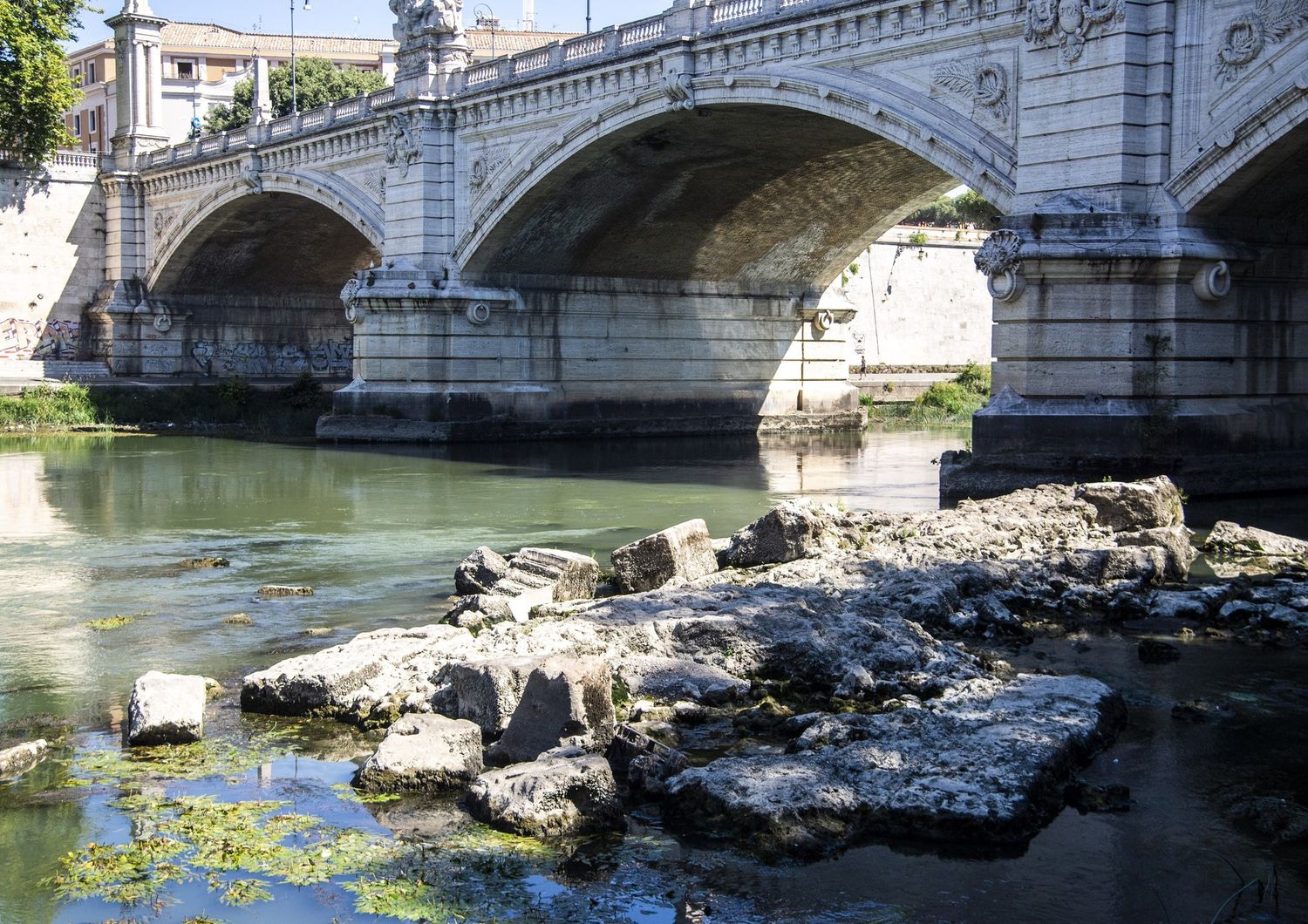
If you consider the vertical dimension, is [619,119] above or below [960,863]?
above

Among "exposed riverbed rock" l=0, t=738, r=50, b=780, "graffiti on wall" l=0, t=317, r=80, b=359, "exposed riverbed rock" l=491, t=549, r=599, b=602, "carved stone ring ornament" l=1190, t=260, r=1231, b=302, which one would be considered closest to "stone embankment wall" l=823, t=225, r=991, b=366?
"graffiti on wall" l=0, t=317, r=80, b=359

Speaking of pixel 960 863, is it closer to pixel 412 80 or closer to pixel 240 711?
pixel 240 711

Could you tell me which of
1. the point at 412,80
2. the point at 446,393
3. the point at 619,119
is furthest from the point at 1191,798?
the point at 412,80

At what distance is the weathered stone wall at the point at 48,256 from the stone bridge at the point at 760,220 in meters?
0.94

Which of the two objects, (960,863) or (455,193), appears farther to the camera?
(455,193)

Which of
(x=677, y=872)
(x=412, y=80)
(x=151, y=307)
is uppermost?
(x=412, y=80)

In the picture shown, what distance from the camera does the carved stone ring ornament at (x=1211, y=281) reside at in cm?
1688

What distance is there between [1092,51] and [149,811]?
14.2 metres

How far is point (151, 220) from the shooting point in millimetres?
42250

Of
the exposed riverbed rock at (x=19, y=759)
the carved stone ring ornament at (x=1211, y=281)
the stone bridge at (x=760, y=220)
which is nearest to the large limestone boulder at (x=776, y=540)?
the stone bridge at (x=760, y=220)

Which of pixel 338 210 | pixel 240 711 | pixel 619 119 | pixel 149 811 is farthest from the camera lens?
pixel 338 210

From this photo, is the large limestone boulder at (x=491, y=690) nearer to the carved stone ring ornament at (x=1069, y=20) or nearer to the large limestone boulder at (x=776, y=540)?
the large limestone boulder at (x=776, y=540)

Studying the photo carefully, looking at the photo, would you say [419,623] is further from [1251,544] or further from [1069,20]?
[1069,20]

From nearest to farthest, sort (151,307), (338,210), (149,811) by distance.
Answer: (149,811) < (338,210) < (151,307)
